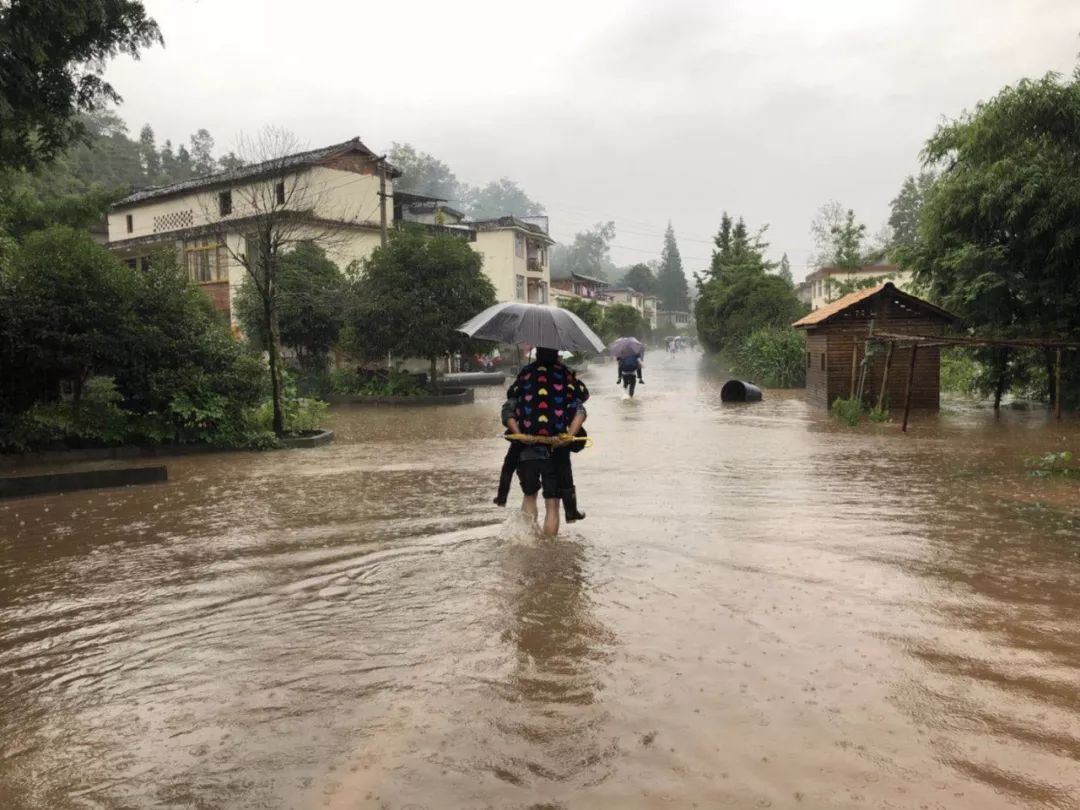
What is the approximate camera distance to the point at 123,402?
545 inches

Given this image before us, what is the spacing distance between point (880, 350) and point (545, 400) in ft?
51.6

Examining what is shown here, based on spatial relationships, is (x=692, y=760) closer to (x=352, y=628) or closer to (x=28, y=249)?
(x=352, y=628)

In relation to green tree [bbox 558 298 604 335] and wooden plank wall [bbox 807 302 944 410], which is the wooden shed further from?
green tree [bbox 558 298 604 335]

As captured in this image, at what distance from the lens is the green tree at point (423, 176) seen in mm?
72562

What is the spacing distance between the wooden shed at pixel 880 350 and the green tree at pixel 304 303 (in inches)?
597

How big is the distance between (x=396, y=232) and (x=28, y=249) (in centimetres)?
1462

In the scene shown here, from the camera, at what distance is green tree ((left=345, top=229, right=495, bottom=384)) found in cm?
2564

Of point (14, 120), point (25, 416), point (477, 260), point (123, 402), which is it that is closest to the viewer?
point (14, 120)

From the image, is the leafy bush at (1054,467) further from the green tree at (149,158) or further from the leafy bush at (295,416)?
the green tree at (149,158)

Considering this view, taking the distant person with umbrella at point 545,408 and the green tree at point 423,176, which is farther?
the green tree at point 423,176

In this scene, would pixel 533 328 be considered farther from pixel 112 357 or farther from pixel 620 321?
pixel 620 321

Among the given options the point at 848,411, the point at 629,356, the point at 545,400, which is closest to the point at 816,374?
the point at 848,411

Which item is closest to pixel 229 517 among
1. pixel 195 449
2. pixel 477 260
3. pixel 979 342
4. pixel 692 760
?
pixel 195 449

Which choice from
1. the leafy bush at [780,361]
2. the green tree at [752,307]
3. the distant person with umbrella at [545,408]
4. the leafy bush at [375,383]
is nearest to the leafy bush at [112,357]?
the distant person with umbrella at [545,408]
